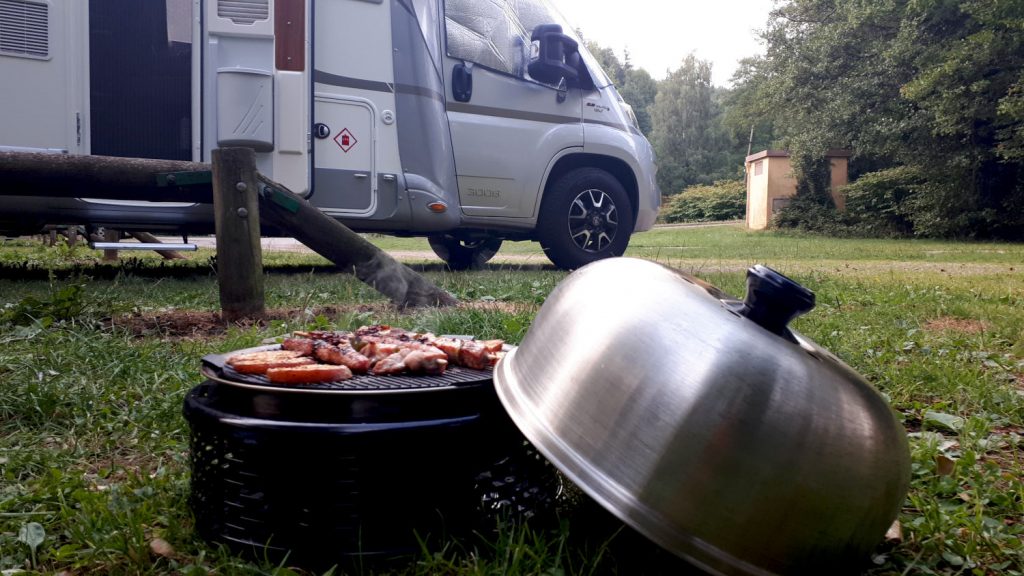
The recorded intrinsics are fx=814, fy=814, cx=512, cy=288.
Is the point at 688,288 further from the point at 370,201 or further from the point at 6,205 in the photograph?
the point at 6,205

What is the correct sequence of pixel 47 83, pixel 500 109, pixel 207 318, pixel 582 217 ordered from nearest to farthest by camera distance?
pixel 207 318, pixel 47 83, pixel 500 109, pixel 582 217

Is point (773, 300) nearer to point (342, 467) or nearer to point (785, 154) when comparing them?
point (342, 467)

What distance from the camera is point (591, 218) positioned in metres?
8.96

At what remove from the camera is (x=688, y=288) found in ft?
5.62

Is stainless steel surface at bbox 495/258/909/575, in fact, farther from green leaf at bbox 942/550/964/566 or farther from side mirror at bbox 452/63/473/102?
side mirror at bbox 452/63/473/102

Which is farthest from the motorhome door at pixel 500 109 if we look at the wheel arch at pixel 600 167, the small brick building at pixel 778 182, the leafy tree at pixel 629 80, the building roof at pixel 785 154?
the leafy tree at pixel 629 80

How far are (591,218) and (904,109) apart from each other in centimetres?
2090

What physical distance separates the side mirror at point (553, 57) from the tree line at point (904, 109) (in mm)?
16484

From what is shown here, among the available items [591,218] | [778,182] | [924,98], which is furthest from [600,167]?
[778,182]

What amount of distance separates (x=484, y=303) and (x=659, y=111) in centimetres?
6943

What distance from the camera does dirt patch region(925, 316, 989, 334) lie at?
4496 mm

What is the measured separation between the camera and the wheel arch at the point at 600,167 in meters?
8.91

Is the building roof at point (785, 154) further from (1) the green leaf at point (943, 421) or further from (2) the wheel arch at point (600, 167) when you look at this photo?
(1) the green leaf at point (943, 421)

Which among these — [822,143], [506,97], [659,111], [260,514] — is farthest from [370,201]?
[659,111]
